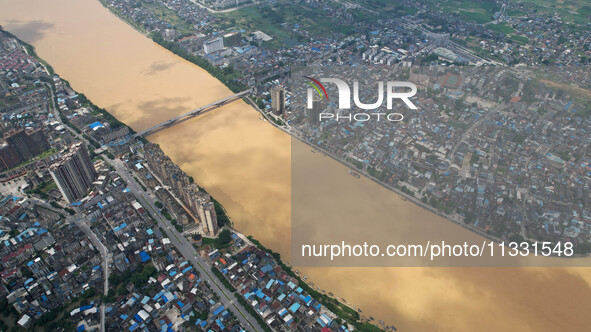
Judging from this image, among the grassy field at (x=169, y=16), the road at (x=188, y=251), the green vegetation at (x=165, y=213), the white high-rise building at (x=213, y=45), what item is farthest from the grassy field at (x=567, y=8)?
the road at (x=188, y=251)

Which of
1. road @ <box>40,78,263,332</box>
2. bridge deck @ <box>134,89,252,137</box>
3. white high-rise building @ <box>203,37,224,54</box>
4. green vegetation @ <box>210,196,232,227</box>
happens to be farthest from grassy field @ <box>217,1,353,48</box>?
green vegetation @ <box>210,196,232,227</box>

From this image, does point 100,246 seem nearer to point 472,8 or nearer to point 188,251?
point 188,251

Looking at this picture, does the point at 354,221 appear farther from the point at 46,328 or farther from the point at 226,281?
the point at 46,328

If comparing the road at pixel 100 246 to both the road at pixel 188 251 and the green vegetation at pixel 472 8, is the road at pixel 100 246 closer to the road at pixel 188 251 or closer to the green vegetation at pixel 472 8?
the road at pixel 188 251

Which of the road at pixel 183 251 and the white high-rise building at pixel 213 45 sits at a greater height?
the white high-rise building at pixel 213 45

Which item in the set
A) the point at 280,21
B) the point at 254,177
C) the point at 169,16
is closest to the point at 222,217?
the point at 254,177

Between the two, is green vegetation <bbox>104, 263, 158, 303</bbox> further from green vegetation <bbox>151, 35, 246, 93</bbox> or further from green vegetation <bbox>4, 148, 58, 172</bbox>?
green vegetation <bbox>151, 35, 246, 93</bbox>

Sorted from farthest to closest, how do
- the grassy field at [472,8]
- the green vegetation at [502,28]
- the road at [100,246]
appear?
the grassy field at [472,8] → the green vegetation at [502,28] → the road at [100,246]
